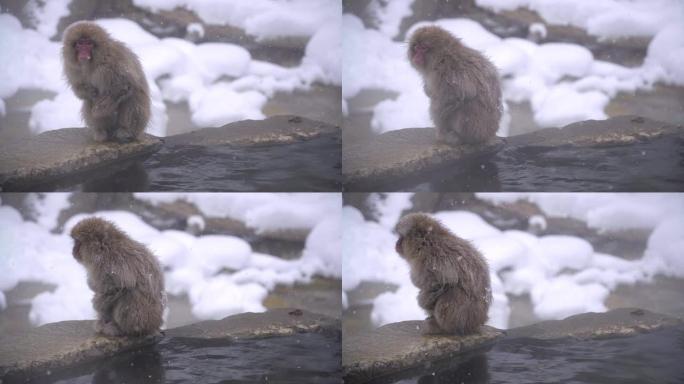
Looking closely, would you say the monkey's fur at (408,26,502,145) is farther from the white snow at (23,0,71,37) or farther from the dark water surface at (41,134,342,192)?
the white snow at (23,0,71,37)

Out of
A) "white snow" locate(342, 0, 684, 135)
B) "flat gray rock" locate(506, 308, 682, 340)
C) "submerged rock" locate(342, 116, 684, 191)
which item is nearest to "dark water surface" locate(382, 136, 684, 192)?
"submerged rock" locate(342, 116, 684, 191)

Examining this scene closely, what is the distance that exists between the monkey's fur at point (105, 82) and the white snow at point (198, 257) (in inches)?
16.7

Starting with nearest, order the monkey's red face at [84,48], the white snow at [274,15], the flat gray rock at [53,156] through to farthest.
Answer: the monkey's red face at [84,48] → the flat gray rock at [53,156] → the white snow at [274,15]

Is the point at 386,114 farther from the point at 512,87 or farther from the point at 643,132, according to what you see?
the point at 643,132

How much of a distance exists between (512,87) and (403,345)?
1601mm

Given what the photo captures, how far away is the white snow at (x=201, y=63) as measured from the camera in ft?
14.2

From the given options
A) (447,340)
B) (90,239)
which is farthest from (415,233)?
(90,239)

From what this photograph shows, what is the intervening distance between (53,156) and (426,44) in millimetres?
2169

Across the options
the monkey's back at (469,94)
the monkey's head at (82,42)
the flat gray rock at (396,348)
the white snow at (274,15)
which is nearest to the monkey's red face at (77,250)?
the monkey's head at (82,42)

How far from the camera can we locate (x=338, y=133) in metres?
4.56

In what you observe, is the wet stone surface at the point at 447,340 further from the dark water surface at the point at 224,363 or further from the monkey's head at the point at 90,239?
the monkey's head at the point at 90,239

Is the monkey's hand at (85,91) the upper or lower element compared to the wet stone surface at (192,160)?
upper

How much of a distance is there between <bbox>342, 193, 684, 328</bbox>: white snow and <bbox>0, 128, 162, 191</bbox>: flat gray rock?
139cm

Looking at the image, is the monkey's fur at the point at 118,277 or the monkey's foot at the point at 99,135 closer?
the monkey's fur at the point at 118,277
